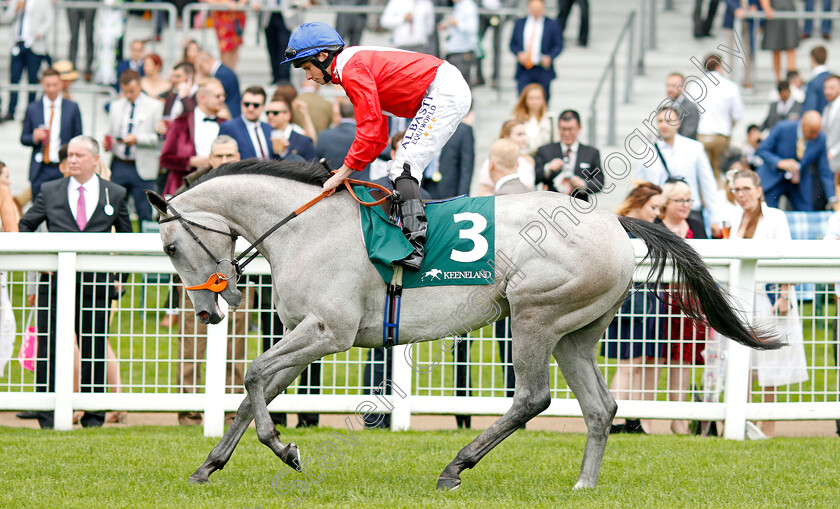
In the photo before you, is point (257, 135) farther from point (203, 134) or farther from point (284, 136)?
point (203, 134)

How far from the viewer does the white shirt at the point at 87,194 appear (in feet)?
24.1

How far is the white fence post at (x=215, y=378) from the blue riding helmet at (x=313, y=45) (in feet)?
5.82

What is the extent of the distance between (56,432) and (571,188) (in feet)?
14.1

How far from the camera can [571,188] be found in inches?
352

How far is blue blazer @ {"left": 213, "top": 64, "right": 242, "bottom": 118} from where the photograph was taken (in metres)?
11.7

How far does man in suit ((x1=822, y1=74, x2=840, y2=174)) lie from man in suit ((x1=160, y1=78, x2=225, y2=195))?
606 centimetres

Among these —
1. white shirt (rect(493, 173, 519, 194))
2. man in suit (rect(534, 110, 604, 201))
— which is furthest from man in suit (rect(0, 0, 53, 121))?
white shirt (rect(493, 173, 519, 194))

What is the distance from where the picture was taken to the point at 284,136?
30.7ft

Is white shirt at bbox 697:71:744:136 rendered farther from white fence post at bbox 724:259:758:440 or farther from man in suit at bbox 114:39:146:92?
man in suit at bbox 114:39:146:92

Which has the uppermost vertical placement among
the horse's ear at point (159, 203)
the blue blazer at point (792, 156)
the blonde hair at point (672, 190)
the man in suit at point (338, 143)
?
the horse's ear at point (159, 203)

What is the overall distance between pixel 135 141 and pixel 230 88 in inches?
65.0

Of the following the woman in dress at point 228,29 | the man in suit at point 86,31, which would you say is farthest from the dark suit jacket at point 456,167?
the man in suit at point 86,31

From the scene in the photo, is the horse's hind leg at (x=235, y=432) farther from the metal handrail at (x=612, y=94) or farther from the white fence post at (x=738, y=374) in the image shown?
the metal handrail at (x=612, y=94)

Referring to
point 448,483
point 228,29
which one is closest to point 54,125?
point 228,29
